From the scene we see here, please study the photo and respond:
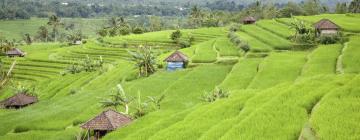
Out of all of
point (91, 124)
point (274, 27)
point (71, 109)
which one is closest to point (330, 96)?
point (91, 124)

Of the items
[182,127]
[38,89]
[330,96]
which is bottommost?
[38,89]

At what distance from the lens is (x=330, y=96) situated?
19.3m

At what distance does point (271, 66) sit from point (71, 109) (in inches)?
602

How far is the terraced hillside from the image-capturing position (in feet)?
56.8

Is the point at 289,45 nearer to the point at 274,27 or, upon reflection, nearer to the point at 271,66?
the point at 271,66

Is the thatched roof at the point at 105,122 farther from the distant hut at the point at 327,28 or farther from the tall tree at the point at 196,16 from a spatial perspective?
the tall tree at the point at 196,16

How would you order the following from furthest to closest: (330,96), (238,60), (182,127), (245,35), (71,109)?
(245,35) < (238,60) < (71,109) < (182,127) < (330,96)

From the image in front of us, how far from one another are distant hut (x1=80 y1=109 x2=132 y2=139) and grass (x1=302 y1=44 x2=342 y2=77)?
509 inches

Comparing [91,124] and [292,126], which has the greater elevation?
[292,126]

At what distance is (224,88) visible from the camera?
3375 centimetres

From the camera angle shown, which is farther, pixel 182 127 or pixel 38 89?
pixel 38 89

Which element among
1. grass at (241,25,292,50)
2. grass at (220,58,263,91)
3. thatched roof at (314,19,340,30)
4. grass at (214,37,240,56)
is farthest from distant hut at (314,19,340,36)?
grass at (220,58,263,91)

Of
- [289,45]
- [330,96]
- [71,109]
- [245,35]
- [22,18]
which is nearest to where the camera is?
[330,96]

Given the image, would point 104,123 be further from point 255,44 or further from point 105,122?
point 255,44
